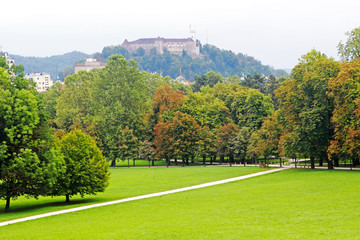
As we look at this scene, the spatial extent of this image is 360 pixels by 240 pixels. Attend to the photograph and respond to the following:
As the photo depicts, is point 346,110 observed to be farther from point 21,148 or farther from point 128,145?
point 128,145

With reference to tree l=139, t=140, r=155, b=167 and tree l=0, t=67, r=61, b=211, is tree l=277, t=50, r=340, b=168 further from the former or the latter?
tree l=0, t=67, r=61, b=211

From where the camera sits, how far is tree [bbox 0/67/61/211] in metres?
31.2

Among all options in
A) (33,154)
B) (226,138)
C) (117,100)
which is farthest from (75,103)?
(33,154)

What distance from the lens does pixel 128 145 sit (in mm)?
75812

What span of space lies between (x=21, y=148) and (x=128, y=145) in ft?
145

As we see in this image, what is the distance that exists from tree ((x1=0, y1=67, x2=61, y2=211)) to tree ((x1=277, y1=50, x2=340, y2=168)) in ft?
97.8

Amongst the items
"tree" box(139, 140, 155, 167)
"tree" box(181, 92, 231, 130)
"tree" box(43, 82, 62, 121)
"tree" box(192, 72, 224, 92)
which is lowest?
"tree" box(139, 140, 155, 167)

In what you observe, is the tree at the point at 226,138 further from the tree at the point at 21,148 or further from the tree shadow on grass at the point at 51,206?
the tree at the point at 21,148

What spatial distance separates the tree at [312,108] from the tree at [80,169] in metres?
25.3

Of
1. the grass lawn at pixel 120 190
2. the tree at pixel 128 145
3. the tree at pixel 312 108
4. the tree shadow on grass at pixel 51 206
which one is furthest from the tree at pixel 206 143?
the tree shadow on grass at pixel 51 206

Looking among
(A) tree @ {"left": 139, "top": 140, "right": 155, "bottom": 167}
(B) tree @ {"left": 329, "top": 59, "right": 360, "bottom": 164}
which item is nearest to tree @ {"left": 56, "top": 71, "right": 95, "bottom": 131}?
(A) tree @ {"left": 139, "top": 140, "right": 155, "bottom": 167}

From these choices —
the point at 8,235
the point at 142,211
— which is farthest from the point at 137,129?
the point at 8,235

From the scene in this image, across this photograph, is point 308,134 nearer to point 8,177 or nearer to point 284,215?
point 284,215

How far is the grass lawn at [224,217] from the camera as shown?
20.5 metres
